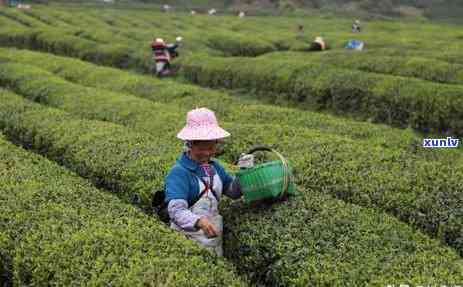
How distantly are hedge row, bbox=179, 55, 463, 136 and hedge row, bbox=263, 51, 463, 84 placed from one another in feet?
5.46

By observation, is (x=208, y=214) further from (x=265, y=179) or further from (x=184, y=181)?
(x=265, y=179)

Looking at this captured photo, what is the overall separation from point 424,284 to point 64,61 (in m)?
17.1

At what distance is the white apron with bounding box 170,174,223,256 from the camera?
5.62m

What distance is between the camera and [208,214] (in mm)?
5730

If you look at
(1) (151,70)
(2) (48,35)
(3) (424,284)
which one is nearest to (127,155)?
(3) (424,284)

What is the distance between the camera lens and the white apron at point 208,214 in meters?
5.62

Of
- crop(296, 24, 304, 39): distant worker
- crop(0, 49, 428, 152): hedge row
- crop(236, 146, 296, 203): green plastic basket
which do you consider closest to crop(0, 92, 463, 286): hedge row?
crop(236, 146, 296, 203): green plastic basket

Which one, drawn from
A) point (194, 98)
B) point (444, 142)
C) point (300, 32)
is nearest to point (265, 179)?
point (444, 142)

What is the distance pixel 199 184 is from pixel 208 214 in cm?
36

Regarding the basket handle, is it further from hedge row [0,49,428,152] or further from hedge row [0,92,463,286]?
hedge row [0,49,428,152]

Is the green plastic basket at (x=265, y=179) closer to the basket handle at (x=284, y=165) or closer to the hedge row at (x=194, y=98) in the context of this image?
the basket handle at (x=284, y=165)

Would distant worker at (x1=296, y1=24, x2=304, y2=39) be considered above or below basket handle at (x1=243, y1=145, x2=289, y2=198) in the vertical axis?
below

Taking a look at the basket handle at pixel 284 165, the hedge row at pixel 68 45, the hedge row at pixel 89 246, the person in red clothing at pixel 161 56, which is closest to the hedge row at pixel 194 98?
the person in red clothing at pixel 161 56

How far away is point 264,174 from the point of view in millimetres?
5609
